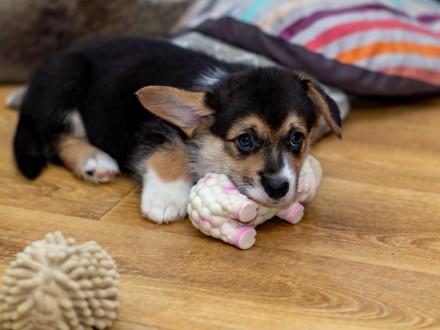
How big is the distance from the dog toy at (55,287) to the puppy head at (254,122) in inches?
27.8

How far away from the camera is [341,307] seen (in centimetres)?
174

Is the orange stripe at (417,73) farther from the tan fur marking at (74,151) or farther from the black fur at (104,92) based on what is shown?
the tan fur marking at (74,151)

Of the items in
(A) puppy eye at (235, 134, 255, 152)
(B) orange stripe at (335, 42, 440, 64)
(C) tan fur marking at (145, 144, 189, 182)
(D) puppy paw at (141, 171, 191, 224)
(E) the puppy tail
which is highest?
(A) puppy eye at (235, 134, 255, 152)

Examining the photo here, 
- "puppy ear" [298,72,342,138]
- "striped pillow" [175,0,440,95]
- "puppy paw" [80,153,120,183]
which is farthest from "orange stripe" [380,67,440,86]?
"puppy paw" [80,153,120,183]

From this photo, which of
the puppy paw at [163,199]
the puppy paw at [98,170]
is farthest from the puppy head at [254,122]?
the puppy paw at [98,170]

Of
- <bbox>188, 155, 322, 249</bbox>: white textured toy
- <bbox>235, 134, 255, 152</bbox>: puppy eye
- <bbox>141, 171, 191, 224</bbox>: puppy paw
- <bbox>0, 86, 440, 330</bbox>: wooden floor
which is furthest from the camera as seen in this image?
<bbox>141, 171, 191, 224</bbox>: puppy paw

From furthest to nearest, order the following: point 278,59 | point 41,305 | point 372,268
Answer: point 278,59 < point 372,268 < point 41,305

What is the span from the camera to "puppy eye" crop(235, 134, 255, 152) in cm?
213

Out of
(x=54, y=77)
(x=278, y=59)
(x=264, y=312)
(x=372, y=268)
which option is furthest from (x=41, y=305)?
(x=278, y=59)

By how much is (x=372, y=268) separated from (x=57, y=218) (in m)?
1.10

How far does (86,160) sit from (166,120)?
492mm

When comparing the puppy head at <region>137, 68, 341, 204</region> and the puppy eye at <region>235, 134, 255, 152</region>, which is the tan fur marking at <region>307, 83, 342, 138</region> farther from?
the puppy eye at <region>235, 134, 255, 152</region>

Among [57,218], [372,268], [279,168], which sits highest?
[279,168]

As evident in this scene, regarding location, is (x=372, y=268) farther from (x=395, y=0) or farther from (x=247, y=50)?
(x=395, y=0)
